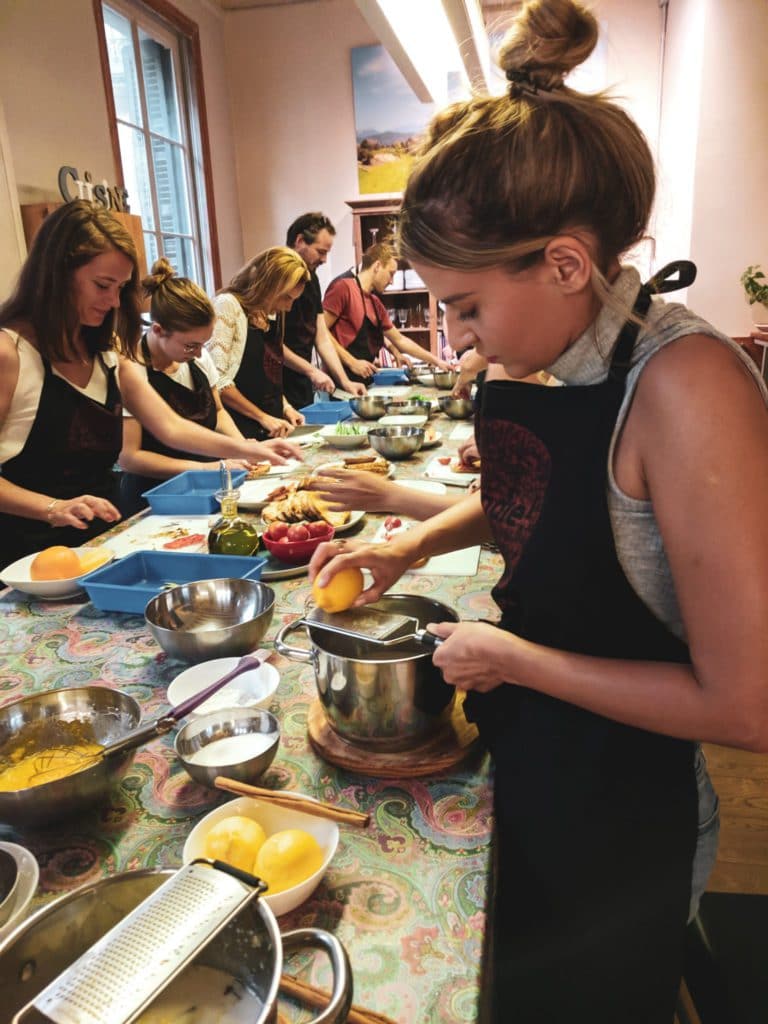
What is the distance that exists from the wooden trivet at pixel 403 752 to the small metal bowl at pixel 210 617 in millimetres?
274

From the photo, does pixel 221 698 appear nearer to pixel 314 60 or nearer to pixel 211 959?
pixel 211 959

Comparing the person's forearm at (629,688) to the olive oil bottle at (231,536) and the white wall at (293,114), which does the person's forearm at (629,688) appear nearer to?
the olive oil bottle at (231,536)

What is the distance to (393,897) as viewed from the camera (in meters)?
0.83

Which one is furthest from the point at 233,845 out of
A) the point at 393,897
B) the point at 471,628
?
the point at 471,628

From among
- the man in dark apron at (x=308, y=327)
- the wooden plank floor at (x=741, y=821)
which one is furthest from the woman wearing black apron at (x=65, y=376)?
the man in dark apron at (x=308, y=327)

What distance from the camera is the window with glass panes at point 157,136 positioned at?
5.59 m

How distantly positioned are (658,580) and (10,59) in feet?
16.0

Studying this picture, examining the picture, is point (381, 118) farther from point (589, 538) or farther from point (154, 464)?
point (589, 538)

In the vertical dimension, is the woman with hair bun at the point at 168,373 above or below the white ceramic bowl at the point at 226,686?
above

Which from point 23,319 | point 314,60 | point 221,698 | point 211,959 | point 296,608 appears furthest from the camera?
point 314,60

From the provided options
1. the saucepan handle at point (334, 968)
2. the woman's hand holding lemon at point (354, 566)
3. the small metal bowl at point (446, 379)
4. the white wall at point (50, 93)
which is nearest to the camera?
the saucepan handle at point (334, 968)

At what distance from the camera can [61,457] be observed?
257 cm

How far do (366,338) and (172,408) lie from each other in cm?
294

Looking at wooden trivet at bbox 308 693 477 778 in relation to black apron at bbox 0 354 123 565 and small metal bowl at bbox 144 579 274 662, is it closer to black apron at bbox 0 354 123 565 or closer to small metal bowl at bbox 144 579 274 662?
small metal bowl at bbox 144 579 274 662
